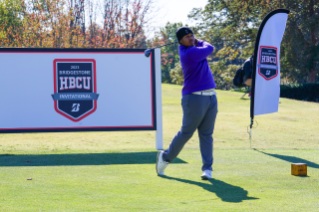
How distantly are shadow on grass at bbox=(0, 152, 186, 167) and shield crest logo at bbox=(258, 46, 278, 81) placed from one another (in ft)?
7.82

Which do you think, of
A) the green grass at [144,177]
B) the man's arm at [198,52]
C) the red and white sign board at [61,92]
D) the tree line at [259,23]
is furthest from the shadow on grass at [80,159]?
the tree line at [259,23]

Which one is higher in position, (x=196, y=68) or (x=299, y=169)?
(x=196, y=68)

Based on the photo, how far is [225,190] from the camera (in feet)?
14.6

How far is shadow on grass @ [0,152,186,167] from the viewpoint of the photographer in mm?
6488

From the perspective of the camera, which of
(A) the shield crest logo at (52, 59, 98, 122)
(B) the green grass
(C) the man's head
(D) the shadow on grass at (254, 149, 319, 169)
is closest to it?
(B) the green grass

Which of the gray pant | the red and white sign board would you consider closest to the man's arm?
the gray pant

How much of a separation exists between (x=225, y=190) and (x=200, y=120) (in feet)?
3.14

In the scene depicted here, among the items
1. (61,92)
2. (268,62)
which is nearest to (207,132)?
(268,62)

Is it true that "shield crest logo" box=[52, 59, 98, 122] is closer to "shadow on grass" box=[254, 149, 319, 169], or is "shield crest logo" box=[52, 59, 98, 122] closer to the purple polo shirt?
the purple polo shirt

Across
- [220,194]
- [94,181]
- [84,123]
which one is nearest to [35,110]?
[84,123]

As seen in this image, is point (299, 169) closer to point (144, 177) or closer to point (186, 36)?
point (144, 177)

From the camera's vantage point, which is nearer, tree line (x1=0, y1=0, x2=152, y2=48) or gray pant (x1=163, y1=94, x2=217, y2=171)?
gray pant (x1=163, y1=94, x2=217, y2=171)

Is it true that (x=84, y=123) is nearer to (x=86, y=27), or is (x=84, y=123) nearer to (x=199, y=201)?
(x=199, y=201)

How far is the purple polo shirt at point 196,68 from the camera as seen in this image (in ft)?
16.1
